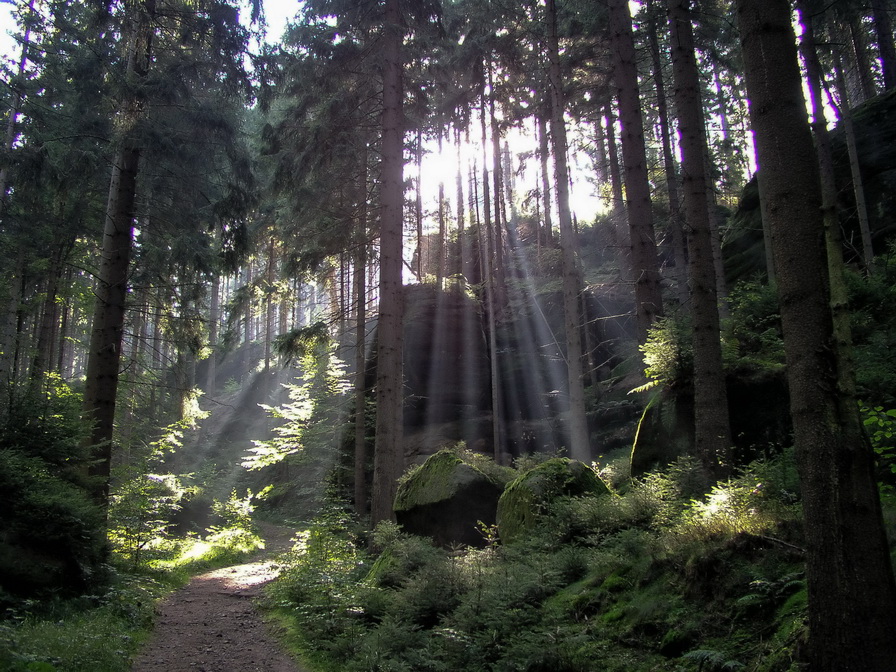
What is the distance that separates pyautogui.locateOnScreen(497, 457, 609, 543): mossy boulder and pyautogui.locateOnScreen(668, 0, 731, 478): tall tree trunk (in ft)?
5.91

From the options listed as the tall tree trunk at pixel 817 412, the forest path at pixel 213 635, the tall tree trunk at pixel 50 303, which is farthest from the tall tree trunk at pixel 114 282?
the tall tree trunk at pixel 817 412

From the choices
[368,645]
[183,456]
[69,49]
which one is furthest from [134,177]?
[183,456]

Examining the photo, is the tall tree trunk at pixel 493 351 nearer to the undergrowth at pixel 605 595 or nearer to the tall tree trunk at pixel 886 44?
the undergrowth at pixel 605 595

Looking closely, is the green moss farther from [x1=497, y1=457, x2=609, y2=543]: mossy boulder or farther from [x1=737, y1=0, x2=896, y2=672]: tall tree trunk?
[x1=737, y1=0, x2=896, y2=672]: tall tree trunk

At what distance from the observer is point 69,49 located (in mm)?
15406

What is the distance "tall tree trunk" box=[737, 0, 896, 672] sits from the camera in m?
3.24

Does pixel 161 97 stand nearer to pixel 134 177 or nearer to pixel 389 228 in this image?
pixel 134 177

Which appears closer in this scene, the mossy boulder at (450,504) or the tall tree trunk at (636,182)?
the mossy boulder at (450,504)

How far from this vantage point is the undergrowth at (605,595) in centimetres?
430

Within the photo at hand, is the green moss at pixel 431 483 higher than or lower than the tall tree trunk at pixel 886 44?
lower

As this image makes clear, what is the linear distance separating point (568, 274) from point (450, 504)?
24.1ft

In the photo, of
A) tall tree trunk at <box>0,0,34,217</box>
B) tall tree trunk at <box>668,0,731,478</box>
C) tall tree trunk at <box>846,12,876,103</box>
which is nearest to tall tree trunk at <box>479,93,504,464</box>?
tall tree trunk at <box>668,0,731,478</box>

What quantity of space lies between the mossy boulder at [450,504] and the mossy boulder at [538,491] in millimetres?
1029

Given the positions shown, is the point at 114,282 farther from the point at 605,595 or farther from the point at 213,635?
the point at 605,595
